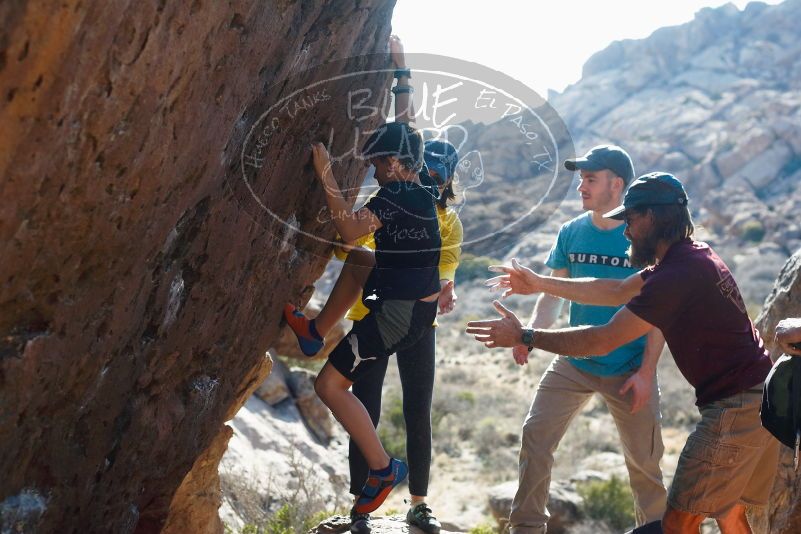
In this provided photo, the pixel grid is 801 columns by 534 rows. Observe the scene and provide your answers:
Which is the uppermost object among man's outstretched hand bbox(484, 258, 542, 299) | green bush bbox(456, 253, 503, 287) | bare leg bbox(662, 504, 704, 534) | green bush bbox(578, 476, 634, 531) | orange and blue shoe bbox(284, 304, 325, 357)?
man's outstretched hand bbox(484, 258, 542, 299)

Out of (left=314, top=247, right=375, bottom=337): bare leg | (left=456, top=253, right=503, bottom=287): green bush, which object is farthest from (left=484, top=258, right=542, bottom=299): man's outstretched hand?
(left=456, top=253, right=503, bottom=287): green bush

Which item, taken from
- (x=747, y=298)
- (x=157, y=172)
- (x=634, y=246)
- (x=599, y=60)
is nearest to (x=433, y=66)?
(x=634, y=246)

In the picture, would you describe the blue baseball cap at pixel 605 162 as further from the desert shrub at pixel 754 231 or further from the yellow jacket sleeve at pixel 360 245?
the desert shrub at pixel 754 231

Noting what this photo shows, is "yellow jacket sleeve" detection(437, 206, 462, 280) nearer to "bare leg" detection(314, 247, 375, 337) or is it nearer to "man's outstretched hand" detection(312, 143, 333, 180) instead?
"bare leg" detection(314, 247, 375, 337)

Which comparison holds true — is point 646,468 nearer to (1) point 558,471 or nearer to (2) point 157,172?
(2) point 157,172

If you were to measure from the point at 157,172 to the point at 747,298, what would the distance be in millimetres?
26921

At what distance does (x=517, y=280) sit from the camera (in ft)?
15.2

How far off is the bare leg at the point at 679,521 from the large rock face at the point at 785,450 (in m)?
0.75

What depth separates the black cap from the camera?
4.25 m

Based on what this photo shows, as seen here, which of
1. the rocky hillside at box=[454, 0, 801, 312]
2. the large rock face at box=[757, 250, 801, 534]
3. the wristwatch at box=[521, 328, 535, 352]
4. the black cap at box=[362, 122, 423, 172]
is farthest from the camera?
the rocky hillside at box=[454, 0, 801, 312]

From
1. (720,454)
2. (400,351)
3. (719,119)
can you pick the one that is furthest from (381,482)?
(719,119)

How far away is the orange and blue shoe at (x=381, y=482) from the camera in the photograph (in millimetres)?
4258

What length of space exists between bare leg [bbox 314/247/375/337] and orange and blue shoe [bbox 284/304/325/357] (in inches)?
1.5

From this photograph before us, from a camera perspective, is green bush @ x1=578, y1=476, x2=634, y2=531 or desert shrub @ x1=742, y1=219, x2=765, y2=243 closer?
green bush @ x1=578, y1=476, x2=634, y2=531
